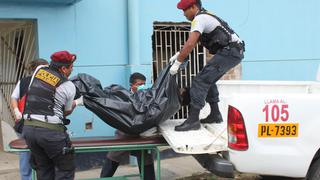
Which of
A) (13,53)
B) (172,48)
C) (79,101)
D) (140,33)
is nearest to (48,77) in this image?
(79,101)

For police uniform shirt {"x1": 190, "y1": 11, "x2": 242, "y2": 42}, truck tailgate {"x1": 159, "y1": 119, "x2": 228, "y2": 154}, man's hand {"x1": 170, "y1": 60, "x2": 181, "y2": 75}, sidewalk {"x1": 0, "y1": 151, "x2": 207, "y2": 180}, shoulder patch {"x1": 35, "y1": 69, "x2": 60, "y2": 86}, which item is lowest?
sidewalk {"x1": 0, "y1": 151, "x2": 207, "y2": 180}

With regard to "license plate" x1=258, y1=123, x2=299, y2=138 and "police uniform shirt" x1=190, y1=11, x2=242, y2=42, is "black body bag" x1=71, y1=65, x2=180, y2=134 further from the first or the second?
"license plate" x1=258, y1=123, x2=299, y2=138

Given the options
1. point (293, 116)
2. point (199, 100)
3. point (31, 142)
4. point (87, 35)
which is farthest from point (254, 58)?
point (31, 142)

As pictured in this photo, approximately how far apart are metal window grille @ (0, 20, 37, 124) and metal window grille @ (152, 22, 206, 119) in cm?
193

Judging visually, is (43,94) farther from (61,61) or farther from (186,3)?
(186,3)

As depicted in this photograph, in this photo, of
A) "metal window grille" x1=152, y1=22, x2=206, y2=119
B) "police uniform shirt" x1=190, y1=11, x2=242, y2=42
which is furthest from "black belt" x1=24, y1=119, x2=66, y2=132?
"metal window grille" x1=152, y1=22, x2=206, y2=119

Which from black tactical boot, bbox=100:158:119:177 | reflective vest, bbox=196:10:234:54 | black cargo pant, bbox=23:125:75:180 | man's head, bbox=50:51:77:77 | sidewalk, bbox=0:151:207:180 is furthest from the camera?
sidewalk, bbox=0:151:207:180

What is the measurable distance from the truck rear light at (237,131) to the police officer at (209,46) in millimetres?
683

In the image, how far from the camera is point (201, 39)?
494 cm

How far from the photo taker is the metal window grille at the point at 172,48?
24.4 feet

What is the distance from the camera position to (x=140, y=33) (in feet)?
23.2

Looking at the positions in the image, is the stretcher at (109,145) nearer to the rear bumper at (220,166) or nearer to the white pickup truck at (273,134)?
the rear bumper at (220,166)

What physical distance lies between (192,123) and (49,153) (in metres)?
1.44

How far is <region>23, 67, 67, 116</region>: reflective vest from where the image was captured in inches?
163
